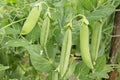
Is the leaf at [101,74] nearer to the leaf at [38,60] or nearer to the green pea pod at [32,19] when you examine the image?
the leaf at [38,60]

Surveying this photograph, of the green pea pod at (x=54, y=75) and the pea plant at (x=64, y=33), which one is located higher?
the pea plant at (x=64, y=33)

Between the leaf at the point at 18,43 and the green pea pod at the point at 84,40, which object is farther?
the leaf at the point at 18,43

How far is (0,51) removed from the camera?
1.27 m

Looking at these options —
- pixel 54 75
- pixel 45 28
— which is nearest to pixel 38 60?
pixel 54 75

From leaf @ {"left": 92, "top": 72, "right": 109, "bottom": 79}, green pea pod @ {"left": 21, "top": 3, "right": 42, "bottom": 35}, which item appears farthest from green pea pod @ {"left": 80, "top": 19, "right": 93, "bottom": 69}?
leaf @ {"left": 92, "top": 72, "right": 109, "bottom": 79}

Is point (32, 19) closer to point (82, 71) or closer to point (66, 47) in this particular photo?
point (66, 47)

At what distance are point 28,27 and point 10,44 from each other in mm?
248

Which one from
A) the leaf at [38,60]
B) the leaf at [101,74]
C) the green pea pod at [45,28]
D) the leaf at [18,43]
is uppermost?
the green pea pod at [45,28]

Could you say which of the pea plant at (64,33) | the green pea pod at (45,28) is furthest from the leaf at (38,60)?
the green pea pod at (45,28)

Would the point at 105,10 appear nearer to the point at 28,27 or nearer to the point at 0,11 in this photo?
the point at 28,27

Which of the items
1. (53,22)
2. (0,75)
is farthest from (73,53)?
(0,75)

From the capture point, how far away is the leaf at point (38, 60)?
1.00 meters

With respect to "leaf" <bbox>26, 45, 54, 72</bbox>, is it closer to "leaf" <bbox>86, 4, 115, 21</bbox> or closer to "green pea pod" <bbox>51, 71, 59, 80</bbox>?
"green pea pod" <bbox>51, 71, 59, 80</bbox>

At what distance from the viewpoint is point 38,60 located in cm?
101
